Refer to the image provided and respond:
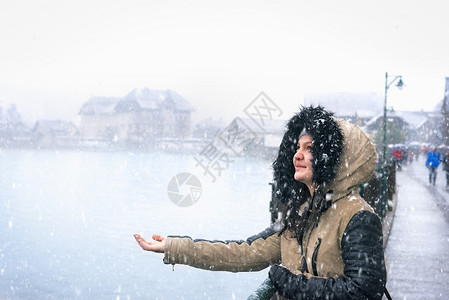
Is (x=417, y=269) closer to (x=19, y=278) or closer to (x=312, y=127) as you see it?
(x=312, y=127)

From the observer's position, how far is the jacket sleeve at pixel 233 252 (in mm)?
1940

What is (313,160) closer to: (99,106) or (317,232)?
(317,232)

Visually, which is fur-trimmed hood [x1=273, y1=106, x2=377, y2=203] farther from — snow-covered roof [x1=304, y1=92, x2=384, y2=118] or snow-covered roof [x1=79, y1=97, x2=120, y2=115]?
snow-covered roof [x1=79, y1=97, x2=120, y2=115]

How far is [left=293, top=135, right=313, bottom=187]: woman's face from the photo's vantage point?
1796 millimetres

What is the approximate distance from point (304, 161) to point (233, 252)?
48cm

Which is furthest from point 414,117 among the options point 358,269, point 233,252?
point 358,269

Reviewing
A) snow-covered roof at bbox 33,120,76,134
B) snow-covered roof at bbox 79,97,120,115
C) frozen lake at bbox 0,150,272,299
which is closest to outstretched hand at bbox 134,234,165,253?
frozen lake at bbox 0,150,272,299

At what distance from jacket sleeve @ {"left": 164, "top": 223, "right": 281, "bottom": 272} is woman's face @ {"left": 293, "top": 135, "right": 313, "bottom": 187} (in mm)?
256

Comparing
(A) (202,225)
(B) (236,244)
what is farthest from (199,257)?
(A) (202,225)

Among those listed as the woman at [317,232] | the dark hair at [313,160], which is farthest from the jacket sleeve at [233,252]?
the dark hair at [313,160]

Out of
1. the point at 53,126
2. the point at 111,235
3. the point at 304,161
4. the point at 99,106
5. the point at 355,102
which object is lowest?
the point at 53,126

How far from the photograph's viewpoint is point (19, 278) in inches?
524

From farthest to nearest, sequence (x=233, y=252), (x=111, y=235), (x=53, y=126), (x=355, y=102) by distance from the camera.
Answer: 1. (x=53, y=126)
2. (x=355, y=102)
3. (x=111, y=235)
4. (x=233, y=252)

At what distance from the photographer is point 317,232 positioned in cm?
170
